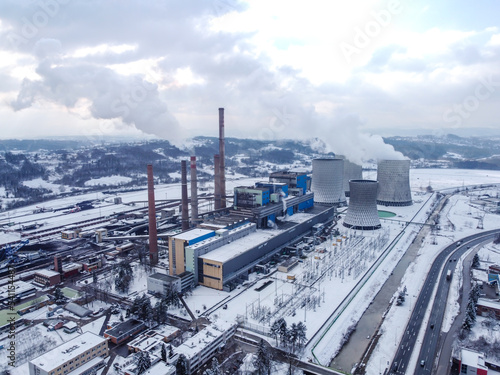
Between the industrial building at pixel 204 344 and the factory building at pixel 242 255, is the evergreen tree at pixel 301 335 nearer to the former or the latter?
the industrial building at pixel 204 344

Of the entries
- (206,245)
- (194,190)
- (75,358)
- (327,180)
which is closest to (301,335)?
(75,358)

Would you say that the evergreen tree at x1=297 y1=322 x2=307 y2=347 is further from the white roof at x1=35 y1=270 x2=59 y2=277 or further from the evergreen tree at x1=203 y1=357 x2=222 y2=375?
the white roof at x1=35 y1=270 x2=59 y2=277

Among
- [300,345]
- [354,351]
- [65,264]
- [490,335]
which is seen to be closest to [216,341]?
[300,345]

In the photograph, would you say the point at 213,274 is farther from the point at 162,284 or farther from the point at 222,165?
the point at 222,165

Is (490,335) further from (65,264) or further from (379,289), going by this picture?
(65,264)

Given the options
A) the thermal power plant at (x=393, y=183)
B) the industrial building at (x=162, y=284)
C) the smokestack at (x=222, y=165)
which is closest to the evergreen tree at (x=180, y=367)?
the industrial building at (x=162, y=284)

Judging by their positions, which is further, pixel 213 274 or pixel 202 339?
pixel 213 274
